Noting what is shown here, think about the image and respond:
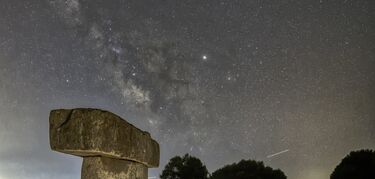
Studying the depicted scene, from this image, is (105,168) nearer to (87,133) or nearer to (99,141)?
(99,141)

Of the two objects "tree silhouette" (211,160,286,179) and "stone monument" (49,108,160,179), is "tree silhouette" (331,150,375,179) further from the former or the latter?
"stone monument" (49,108,160,179)

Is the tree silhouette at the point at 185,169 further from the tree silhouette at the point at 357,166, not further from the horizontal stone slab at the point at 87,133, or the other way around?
the horizontal stone slab at the point at 87,133

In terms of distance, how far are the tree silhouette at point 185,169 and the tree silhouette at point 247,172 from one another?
1.46 m

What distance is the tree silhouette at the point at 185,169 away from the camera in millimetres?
28844

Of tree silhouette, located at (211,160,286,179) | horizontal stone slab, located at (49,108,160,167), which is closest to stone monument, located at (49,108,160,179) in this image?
horizontal stone slab, located at (49,108,160,167)

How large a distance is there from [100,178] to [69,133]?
2.88 feet

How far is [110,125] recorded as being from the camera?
16.0 feet

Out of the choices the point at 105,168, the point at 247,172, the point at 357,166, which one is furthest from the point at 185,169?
the point at 105,168

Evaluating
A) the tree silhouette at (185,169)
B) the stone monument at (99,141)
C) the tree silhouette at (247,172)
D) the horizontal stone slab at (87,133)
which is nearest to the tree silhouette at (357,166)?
the tree silhouette at (247,172)

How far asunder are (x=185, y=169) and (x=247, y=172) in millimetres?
5156

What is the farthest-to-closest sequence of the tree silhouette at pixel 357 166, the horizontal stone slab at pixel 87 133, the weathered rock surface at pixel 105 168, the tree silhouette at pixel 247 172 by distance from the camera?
1. the tree silhouette at pixel 247 172
2. the tree silhouette at pixel 357 166
3. the weathered rock surface at pixel 105 168
4. the horizontal stone slab at pixel 87 133

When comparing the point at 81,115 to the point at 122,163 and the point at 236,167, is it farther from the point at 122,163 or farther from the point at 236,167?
the point at 236,167

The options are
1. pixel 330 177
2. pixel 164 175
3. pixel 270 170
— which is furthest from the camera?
pixel 164 175

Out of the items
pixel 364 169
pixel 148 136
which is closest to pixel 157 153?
pixel 148 136
